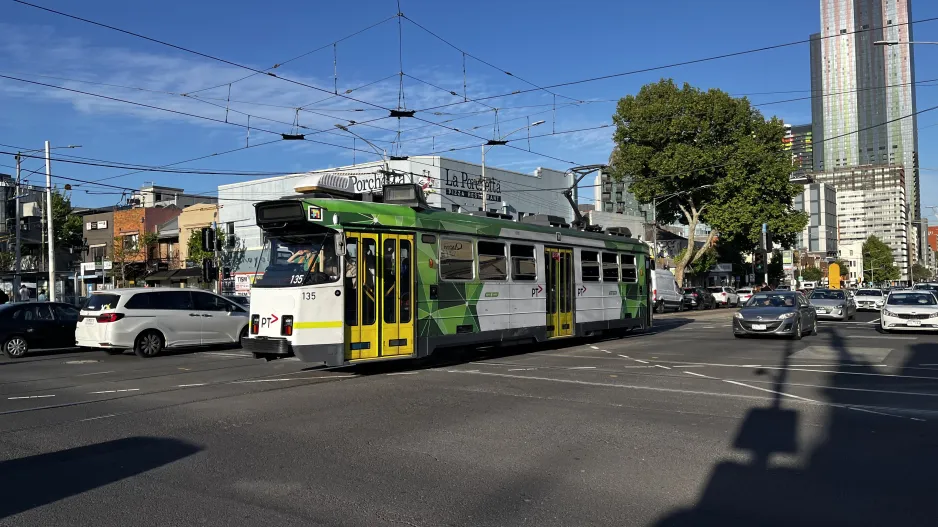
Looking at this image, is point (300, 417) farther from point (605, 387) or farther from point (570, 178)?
point (570, 178)

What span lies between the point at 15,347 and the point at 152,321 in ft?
14.2

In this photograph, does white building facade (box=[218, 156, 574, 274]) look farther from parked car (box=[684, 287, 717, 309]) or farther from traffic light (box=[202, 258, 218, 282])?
traffic light (box=[202, 258, 218, 282])

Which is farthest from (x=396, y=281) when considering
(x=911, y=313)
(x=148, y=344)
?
(x=911, y=313)

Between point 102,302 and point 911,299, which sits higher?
point 102,302

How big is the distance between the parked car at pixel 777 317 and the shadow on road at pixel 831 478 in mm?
10393

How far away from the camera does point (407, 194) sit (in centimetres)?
1372

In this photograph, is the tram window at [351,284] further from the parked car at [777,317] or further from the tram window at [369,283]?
the parked car at [777,317]

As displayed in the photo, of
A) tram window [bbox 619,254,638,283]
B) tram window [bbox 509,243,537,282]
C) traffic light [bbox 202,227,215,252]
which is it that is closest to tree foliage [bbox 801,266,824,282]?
tram window [bbox 619,254,638,283]

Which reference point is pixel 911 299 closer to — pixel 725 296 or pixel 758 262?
pixel 725 296

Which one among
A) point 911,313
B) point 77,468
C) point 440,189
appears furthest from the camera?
point 440,189

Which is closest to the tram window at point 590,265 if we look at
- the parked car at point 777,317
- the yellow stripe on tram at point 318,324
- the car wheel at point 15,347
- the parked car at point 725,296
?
the parked car at point 777,317

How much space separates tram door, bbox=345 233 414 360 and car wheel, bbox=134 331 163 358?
7869 millimetres

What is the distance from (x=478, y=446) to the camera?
284 inches

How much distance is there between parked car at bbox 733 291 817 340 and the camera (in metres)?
18.6
